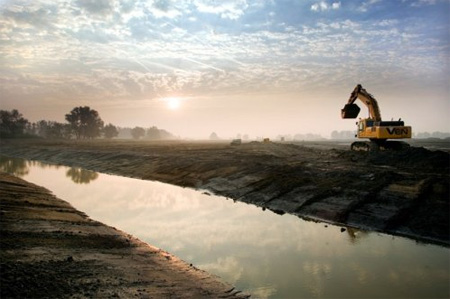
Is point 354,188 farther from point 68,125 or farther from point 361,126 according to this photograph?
point 68,125

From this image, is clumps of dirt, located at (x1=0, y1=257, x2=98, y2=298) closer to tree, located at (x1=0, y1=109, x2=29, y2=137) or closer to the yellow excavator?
the yellow excavator

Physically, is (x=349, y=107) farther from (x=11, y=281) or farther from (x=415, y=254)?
(x=11, y=281)

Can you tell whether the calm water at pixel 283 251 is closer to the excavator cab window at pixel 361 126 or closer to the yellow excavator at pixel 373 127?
the yellow excavator at pixel 373 127

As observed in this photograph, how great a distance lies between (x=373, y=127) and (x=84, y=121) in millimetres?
152274

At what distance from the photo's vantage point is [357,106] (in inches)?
1217

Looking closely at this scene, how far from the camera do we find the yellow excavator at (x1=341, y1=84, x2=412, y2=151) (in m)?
26.8

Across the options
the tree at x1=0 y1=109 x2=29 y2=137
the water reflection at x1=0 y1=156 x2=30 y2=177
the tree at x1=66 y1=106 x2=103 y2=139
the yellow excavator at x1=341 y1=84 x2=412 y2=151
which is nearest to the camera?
the yellow excavator at x1=341 y1=84 x2=412 y2=151

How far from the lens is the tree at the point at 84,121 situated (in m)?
155

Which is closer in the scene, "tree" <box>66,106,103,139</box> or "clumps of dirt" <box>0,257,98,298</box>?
"clumps of dirt" <box>0,257,98,298</box>

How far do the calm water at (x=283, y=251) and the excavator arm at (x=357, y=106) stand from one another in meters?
17.3

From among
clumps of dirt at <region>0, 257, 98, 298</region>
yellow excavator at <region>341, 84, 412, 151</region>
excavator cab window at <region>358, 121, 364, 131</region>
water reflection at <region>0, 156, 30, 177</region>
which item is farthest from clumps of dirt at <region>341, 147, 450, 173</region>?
water reflection at <region>0, 156, 30, 177</region>

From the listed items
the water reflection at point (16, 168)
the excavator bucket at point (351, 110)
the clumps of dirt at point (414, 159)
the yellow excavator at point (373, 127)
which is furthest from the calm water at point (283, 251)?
the water reflection at point (16, 168)

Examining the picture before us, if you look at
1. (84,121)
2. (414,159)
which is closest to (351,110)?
(414,159)

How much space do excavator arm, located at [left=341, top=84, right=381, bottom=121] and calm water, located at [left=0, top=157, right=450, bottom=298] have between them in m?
17.3
